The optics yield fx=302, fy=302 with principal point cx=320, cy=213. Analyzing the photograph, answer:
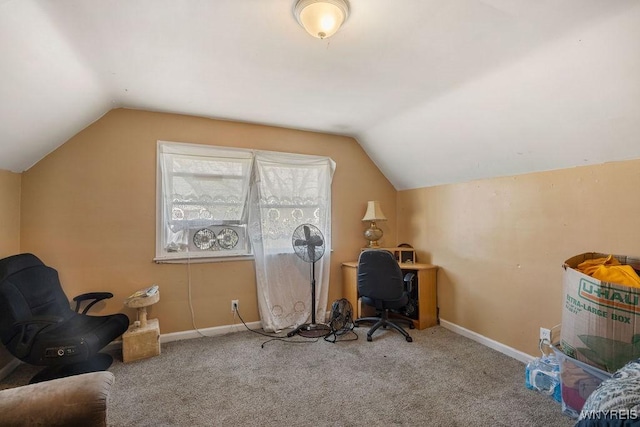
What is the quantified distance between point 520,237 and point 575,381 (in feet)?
3.90

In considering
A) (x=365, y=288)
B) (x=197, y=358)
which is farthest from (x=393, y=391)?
(x=197, y=358)

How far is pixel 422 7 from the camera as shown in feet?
5.02

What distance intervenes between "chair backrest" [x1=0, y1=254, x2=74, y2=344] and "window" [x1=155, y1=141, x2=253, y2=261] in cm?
79

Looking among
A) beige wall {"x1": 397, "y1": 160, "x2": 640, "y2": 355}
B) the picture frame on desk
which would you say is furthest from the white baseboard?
the picture frame on desk

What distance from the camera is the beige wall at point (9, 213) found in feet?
7.65

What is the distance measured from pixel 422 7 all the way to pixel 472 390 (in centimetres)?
243

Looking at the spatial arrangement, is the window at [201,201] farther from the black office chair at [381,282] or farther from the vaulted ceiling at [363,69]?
the black office chair at [381,282]

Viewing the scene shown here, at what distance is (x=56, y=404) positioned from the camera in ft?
3.64

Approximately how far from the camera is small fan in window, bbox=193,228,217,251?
10.3 ft

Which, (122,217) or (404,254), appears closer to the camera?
(122,217)


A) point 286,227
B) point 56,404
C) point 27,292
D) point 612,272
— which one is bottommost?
point 56,404

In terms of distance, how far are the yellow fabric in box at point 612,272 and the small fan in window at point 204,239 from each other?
10.1 ft

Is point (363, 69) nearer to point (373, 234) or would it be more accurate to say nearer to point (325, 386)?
point (373, 234)

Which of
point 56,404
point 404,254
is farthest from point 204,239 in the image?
point 404,254
